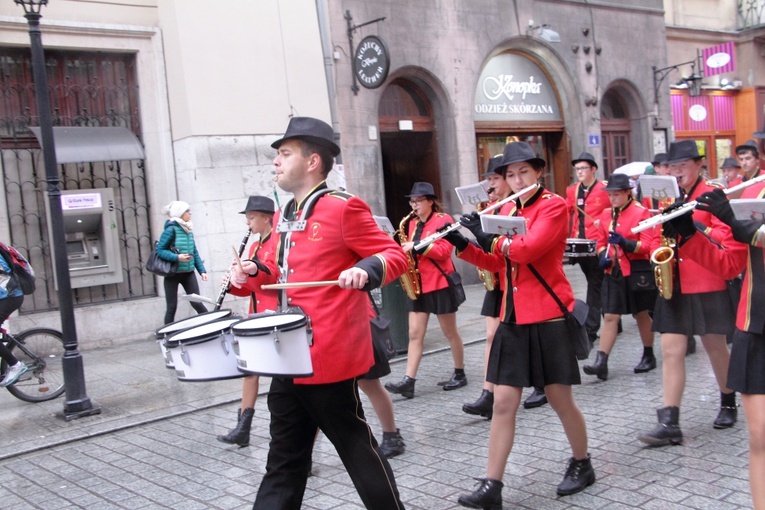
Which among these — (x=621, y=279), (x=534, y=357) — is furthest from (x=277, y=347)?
(x=621, y=279)

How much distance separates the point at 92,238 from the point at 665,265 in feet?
27.4

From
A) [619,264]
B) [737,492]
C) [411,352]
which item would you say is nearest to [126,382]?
[411,352]

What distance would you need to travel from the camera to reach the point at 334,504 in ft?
16.3

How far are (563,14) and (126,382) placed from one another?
529 inches

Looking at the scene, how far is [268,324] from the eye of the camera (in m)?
3.46

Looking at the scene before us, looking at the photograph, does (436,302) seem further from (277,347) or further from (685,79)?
(685,79)

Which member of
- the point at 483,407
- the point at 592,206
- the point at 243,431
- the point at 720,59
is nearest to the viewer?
the point at 243,431

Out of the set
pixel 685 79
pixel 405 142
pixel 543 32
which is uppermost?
pixel 543 32

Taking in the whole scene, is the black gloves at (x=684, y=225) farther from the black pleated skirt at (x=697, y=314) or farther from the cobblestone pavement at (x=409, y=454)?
the cobblestone pavement at (x=409, y=454)

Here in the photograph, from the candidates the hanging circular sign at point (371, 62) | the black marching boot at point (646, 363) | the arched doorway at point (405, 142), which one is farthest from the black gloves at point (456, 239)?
the arched doorway at point (405, 142)

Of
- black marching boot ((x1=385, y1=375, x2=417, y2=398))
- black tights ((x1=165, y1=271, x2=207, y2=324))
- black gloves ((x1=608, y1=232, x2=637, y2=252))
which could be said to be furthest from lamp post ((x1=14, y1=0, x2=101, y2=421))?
black gloves ((x1=608, y1=232, x2=637, y2=252))

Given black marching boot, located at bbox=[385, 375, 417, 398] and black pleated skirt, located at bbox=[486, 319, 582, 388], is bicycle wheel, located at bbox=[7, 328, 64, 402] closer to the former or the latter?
black marching boot, located at bbox=[385, 375, 417, 398]

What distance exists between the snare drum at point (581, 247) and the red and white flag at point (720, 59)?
1423cm

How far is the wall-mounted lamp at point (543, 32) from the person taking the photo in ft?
57.0
